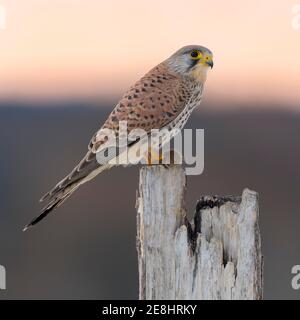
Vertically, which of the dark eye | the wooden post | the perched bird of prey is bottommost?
the wooden post

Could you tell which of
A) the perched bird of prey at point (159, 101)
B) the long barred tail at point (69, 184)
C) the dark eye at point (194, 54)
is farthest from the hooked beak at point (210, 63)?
the long barred tail at point (69, 184)

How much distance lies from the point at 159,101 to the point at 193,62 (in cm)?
57

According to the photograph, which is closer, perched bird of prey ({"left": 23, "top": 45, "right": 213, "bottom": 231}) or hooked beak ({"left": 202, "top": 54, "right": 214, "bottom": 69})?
perched bird of prey ({"left": 23, "top": 45, "right": 213, "bottom": 231})

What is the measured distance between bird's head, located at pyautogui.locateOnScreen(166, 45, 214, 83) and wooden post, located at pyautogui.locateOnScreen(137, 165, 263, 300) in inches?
99.7

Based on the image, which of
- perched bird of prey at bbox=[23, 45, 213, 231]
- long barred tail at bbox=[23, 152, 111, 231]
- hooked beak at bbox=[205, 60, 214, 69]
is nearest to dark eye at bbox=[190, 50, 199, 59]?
perched bird of prey at bbox=[23, 45, 213, 231]

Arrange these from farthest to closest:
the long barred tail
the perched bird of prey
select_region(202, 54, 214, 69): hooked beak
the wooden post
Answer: select_region(202, 54, 214, 69): hooked beak → the perched bird of prey → the long barred tail → the wooden post

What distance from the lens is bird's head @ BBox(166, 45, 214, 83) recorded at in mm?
7570

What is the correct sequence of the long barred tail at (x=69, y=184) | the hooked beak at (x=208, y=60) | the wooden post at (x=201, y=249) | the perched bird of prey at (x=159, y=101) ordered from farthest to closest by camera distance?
1. the hooked beak at (x=208, y=60)
2. the perched bird of prey at (x=159, y=101)
3. the long barred tail at (x=69, y=184)
4. the wooden post at (x=201, y=249)

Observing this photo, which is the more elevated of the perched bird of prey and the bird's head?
the bird's head

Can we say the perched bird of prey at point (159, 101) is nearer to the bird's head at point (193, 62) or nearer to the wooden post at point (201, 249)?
the bird's head at point (193, 62)

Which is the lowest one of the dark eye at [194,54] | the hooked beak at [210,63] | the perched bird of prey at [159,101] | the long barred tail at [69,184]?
the long barred tail at [69,184]

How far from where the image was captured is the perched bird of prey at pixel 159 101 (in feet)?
22.0

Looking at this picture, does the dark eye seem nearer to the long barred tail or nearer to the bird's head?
the bird's head

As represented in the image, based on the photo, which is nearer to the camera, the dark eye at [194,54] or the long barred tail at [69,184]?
the long barred tail at [69,184]
